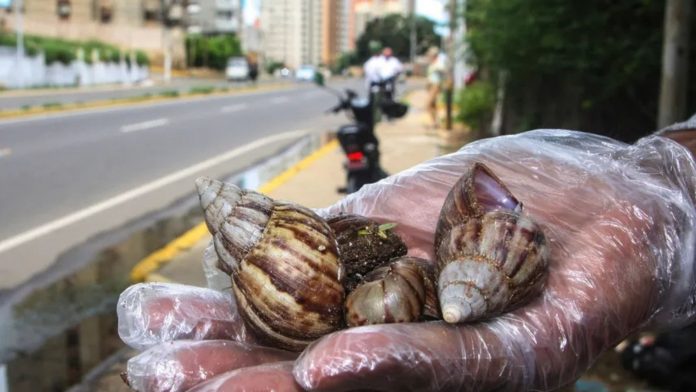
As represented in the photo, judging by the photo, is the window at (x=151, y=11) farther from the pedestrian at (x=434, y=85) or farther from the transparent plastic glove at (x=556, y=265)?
the transparent plastic glove at (x=556, y=265)

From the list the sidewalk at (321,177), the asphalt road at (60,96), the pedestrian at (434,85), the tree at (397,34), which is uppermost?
the tree at (397,34)

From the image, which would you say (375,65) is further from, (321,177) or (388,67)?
(321,177)

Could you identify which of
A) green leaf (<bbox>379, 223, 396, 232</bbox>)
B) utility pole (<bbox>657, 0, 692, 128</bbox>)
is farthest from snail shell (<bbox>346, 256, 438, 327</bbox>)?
utility pole (<bbox>657, 0, 692, 128</bbox>)

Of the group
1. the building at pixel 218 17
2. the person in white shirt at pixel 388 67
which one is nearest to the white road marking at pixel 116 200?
the person in white shirt at pixel 388 67

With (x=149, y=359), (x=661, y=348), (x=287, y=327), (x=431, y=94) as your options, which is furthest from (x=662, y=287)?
(x=431, y=94)

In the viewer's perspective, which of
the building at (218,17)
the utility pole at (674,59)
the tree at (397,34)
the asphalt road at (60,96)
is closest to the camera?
the utility pole at (674,59)

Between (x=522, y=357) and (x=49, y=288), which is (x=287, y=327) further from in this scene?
(x=49, y=288)
